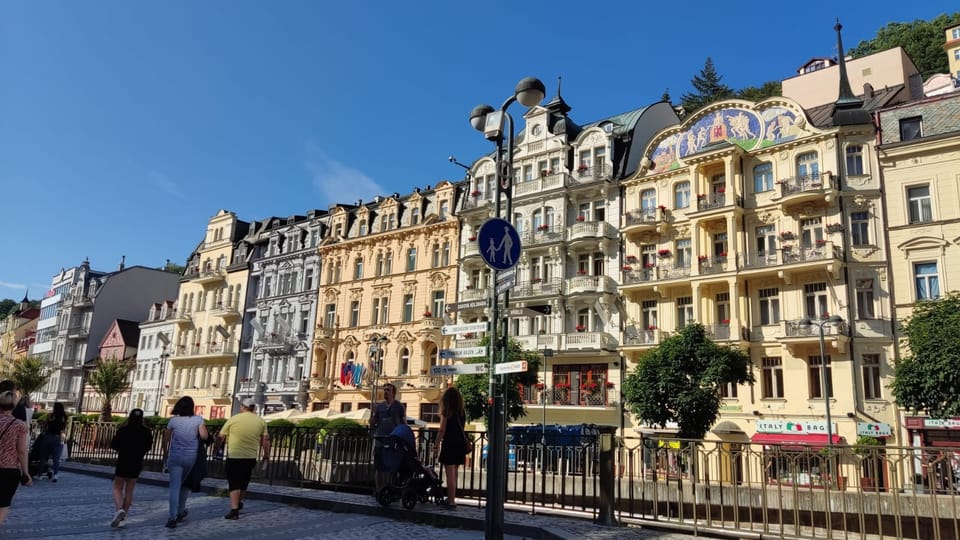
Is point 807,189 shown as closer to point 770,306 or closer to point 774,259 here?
point 774,259

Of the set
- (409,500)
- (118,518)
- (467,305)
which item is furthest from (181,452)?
(467,305)

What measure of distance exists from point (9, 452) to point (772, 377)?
2963 centimetres

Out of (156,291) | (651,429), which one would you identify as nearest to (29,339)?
(156,291)

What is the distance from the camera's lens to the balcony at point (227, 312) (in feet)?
183

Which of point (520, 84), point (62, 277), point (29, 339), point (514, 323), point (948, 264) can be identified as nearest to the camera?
point (520, 84)

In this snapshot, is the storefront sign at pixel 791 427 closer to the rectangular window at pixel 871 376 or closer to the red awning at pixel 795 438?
the red awning at pixel 795 438

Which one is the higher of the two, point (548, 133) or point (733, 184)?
point (548, 133)

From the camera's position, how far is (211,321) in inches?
2314

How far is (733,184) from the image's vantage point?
3306cm

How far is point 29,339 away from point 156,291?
27236 millimetres

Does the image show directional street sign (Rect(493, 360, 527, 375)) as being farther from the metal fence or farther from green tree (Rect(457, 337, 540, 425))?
green tree (Rect(457, 337, 540, 425))

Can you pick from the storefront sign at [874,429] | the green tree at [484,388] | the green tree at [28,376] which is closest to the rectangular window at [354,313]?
the green tree at [484,388]

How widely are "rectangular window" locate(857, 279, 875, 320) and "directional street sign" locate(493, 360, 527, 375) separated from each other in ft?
85.8

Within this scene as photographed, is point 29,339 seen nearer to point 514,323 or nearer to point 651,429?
point 514,323
